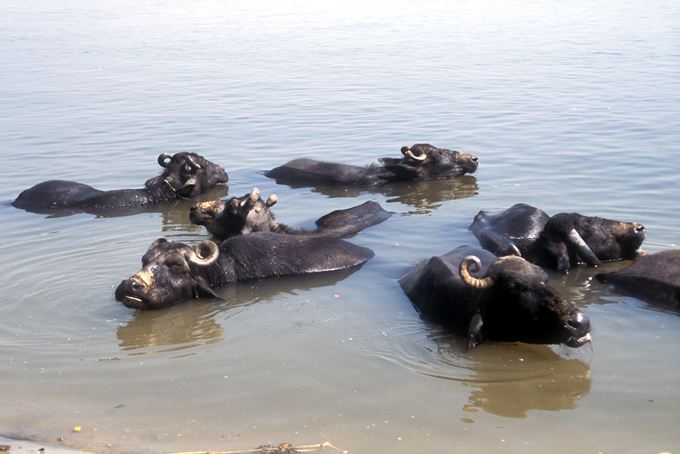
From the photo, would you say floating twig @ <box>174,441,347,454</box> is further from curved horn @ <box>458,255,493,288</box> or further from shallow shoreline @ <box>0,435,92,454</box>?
curved horn @ <box>458,255,493,288</box>

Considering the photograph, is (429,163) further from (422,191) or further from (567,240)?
(567,240)

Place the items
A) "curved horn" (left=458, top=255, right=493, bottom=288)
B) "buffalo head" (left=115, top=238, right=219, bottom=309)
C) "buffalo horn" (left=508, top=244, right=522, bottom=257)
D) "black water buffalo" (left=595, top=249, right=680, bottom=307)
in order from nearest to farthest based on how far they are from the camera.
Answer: "curved horn" (left=458, top=255, right=493, bottom=288), "buffalo horn" (left=508, top=244, right=522, bottom=257), "black water buffalo" (left=595, top=249, right=680, bottom=307), "buffalo head" (left=115, top=238, right=219, bottom=309)

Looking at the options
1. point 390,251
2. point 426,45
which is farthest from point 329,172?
point 426,45

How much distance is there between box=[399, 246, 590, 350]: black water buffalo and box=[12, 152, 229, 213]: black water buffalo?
6.54 metres

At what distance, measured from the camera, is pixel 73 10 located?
56.7m

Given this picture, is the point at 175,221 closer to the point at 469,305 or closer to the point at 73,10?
the point at 469,305

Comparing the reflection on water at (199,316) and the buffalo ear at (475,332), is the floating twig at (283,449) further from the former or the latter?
the reflection on water at (199,316)

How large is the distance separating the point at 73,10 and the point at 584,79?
1747 inches

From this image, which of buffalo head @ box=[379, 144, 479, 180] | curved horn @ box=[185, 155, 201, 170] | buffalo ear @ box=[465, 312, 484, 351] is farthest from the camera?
buffalo head @ box=[379, 144, 479, 180]

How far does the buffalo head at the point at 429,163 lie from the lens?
13.3 metres

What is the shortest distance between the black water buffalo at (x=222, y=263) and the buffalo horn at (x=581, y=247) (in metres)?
2.23

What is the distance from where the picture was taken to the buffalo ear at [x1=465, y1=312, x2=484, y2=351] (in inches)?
248

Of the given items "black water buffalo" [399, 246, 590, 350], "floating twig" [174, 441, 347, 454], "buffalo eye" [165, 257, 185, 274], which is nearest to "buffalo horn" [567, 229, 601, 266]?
"black water buffalo" [399, 246, 590, 350]

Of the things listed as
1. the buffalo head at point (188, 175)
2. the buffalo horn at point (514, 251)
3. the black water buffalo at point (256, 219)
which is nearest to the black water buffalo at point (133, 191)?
the buffalo head at point (188, 175)
